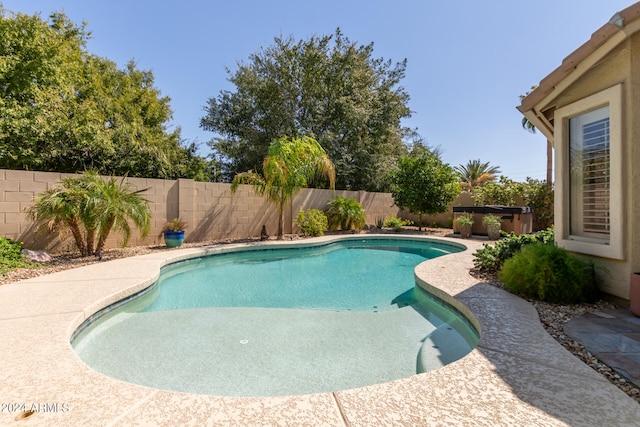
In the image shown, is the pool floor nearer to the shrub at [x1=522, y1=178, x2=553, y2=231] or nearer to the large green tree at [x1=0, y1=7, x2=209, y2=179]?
the large green tree at [x1=0, y1=7, x2=209, y2=179]

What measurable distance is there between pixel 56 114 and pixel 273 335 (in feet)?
39.6

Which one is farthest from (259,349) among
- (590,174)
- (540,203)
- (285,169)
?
(540,203)

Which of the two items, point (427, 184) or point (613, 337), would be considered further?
point (427, 184)

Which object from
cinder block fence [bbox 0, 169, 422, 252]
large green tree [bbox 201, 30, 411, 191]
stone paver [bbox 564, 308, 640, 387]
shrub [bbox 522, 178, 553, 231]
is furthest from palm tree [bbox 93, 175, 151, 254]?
shrub [bbox 522, 178, 553, 231]

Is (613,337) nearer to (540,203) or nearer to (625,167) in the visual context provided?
(625,167)

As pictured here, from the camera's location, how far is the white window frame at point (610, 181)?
3408 mm

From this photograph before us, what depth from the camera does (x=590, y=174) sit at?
4023 mm

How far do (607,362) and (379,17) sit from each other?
44.5 feet

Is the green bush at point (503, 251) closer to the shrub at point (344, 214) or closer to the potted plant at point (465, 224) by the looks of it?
the potted plant at point (465, 224)

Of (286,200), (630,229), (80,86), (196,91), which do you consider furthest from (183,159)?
(630,229)

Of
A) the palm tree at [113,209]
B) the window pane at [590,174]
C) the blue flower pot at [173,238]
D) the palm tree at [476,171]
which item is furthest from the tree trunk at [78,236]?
the palm tree at [476,171]

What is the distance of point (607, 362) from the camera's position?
219 centimetres

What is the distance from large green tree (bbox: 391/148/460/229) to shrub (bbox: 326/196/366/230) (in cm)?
225

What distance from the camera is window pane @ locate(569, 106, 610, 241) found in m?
3.79
